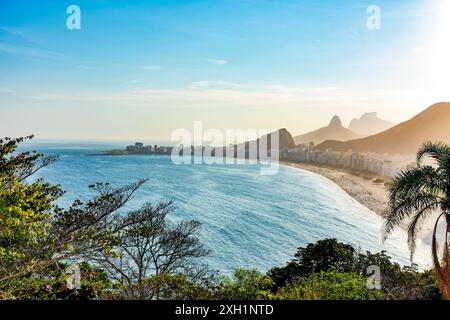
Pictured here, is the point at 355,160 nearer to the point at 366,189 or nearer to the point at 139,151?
the point at 366,189

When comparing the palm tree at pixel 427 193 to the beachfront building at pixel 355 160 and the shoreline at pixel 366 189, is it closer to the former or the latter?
the shoreline at pixel 366 189

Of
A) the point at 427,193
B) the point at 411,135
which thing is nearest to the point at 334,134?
the point at 411,135

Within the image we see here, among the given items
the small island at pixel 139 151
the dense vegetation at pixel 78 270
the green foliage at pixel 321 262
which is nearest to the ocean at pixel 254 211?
the green foliage at pixel 321 262

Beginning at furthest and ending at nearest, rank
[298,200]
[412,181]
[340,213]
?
[298,200], [340,213], [412,181]

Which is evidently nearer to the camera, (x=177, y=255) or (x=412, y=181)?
(x=412, y=181)

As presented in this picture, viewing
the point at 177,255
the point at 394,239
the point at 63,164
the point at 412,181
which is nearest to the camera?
the point at 412,181

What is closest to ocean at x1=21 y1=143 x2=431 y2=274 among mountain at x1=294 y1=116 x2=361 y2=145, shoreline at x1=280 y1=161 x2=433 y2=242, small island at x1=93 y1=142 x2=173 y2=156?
shoreline at x1=280 y1=161 x2=433 y2=242

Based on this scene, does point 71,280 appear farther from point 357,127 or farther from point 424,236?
point 357,127
